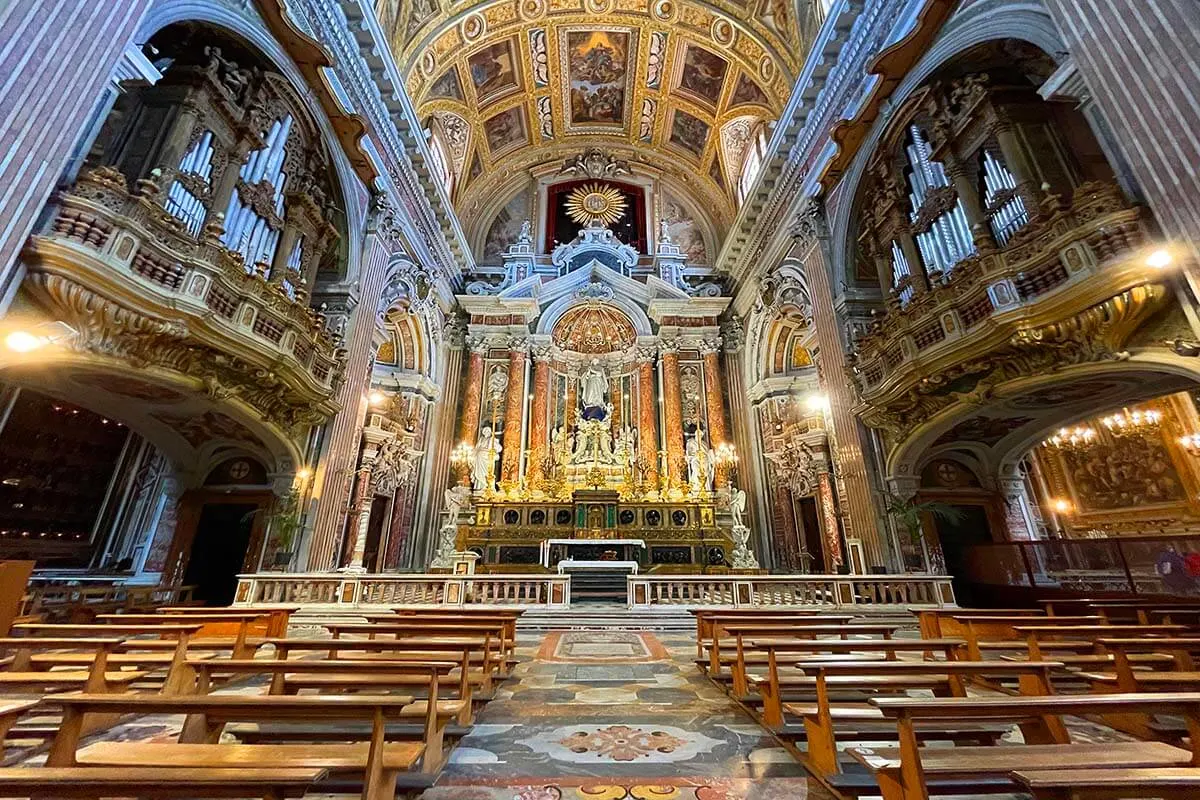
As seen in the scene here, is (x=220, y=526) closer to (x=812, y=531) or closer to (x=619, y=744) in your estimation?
(x=619, y=744)

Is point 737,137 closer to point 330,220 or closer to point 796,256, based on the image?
point 796,256

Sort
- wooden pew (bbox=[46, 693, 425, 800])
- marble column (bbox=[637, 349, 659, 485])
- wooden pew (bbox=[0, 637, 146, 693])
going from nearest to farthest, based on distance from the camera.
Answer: wooden pew (bbox=[46, 693, 425, 800]) < wooden pew (bbox=[0, 637, 146, 693]) < marble column (bbox=[637, 349, 659, 485])

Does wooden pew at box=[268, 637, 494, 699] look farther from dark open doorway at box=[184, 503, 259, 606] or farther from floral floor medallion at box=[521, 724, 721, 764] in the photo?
dark open doorway at box=[184, 503, 259, 606]

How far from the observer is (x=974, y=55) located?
26.9 feet

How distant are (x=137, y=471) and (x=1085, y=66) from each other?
17.7 metres

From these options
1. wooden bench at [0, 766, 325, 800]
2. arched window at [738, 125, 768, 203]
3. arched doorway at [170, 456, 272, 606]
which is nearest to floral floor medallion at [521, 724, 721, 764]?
wooden bench at [0, 766, 325, 800]

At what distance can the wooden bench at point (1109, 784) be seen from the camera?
5.02ft

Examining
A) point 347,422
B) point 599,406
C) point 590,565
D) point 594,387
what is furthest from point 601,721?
point 594,387

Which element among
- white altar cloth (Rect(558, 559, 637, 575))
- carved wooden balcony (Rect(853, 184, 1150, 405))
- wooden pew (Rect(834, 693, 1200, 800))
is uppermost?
carved wooden balcony (Rect(853, 184, 1150, 405))

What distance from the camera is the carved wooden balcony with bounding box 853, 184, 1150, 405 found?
577cm

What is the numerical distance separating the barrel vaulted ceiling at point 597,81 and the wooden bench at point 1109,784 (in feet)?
49.9

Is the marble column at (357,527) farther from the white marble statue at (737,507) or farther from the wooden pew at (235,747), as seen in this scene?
the wooden pew at (235,747)

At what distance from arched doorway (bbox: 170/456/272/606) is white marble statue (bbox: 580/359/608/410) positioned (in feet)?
30.4

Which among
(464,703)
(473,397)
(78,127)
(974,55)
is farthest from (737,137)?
(464,703)
